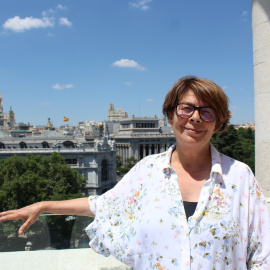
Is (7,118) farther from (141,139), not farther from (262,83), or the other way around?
(262,83)

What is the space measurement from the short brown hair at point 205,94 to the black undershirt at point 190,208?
967 mm

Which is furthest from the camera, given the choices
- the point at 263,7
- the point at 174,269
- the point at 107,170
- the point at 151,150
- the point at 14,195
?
the point at 151,150

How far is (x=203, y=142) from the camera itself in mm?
3223

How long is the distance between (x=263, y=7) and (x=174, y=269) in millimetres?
7391

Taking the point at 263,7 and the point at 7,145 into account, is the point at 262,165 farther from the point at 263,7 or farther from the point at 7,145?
the point at 7,145

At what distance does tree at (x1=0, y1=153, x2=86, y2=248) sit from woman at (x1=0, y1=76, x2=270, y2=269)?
1099 inches

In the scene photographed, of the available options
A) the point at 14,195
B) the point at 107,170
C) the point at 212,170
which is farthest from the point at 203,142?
the point at 107,170

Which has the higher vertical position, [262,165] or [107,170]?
[262,165]

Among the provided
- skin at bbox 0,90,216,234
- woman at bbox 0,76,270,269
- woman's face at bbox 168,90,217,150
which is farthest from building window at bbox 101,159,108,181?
woman's face at bbox 168,90,217,150

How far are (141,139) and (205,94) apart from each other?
88.0m

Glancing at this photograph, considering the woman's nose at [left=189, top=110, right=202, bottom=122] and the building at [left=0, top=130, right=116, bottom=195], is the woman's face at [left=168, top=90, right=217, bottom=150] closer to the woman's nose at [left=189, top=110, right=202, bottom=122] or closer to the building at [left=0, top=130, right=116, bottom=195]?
the woman's nose at [left=189, top=110, right=202, bottom=122]

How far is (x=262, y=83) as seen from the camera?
25.7 ft

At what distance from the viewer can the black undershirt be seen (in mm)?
2951

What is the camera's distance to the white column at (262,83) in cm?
768
